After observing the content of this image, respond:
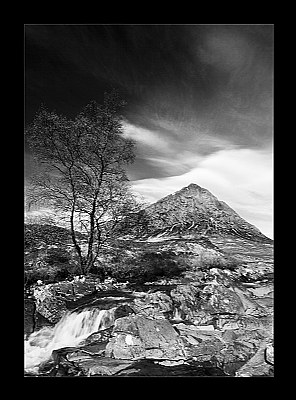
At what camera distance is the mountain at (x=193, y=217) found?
298cm

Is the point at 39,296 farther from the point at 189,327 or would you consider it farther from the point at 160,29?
the point at 160,29

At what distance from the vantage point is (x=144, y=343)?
113 inches

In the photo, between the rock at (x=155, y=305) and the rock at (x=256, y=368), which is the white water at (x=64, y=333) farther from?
the rock at (x=256, y=368)

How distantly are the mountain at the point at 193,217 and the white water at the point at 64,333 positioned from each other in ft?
1.97

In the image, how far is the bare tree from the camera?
3.02 metres

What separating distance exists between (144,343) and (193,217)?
85 cm

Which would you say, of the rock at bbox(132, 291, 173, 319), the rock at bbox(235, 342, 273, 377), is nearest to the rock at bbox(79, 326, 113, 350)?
the rock at bbox(132, 291, 173, 319)

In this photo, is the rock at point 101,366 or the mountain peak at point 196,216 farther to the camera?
the mountain peak at point 196,216

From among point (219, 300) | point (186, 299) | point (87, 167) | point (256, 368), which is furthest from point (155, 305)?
point (87, 167)

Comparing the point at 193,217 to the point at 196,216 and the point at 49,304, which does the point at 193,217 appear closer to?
the point at 196,216

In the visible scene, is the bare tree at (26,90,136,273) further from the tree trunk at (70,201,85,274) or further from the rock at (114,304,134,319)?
the rock at (114,304,134,319)

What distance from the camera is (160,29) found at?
116 inches

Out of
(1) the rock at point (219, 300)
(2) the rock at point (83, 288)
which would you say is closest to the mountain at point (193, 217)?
(1) the rock at point (219, 300)
